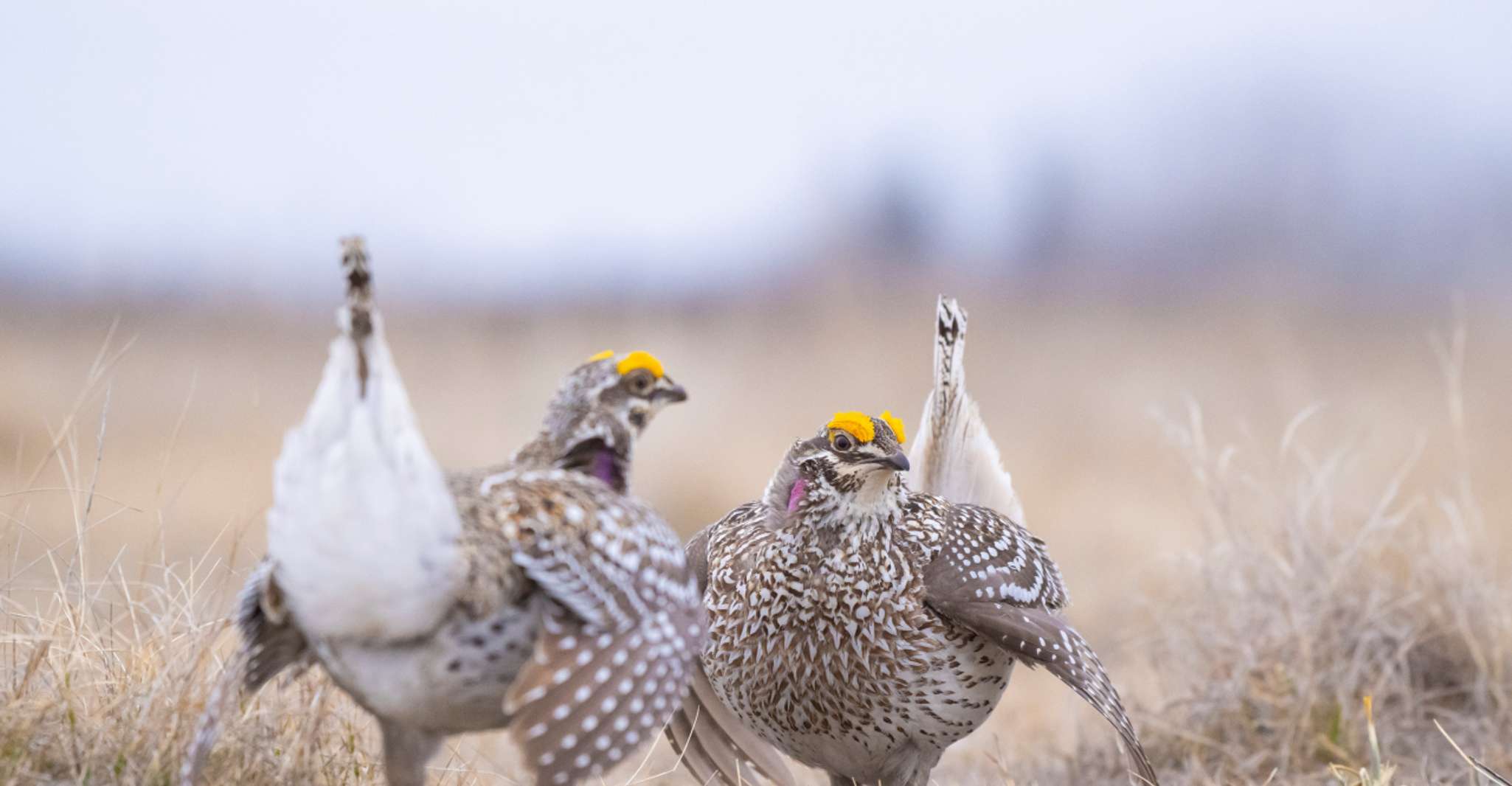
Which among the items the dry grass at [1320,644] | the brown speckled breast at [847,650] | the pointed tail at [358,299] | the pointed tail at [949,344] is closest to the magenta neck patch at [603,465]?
the pointed tail at [358,299]

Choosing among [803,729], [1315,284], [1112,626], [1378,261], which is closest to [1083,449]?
[1112,626]

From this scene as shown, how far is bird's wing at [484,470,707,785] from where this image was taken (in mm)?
2385

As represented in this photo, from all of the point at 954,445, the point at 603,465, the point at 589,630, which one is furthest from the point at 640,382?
the point at 954,445

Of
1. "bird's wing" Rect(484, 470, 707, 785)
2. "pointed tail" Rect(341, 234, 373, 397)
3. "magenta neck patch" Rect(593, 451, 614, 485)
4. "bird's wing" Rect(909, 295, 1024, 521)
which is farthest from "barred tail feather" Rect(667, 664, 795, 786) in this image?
"pointed tail" Rect(341, 234, 373, 397)

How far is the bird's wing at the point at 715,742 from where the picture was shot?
4574 millimetres

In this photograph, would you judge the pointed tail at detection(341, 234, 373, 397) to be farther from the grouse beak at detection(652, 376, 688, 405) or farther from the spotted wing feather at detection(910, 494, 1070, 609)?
the spotted wing feather at detection(910, 494, 1070, 609)

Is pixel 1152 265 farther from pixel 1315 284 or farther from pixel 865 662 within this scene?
pixel 865 662

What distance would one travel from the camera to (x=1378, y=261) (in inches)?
1148

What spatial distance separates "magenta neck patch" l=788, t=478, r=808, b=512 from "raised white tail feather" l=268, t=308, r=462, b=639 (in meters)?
1.86

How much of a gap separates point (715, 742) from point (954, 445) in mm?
1427

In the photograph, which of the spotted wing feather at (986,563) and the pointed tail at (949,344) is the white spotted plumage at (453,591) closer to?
the spotted wing feather at (986,563)

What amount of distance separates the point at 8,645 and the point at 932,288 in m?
21.1

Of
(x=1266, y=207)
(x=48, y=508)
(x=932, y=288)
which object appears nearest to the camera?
(x=48, y=508)

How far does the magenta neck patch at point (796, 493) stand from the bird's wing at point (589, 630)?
1332mm
